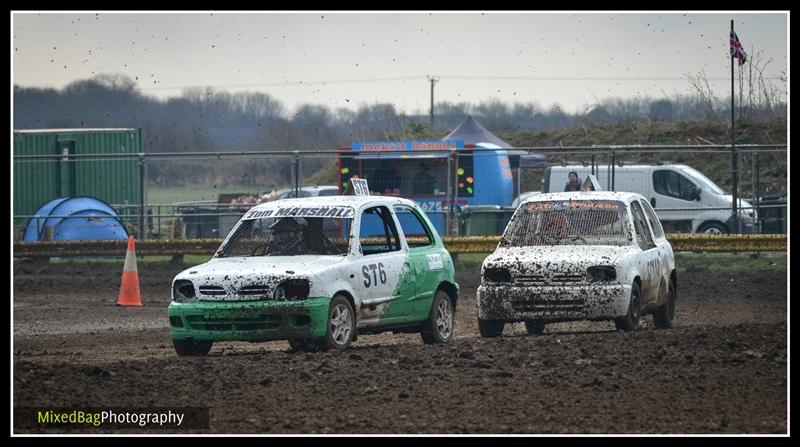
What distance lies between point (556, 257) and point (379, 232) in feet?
5.87

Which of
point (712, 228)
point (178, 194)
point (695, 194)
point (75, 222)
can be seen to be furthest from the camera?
point (178, 194)

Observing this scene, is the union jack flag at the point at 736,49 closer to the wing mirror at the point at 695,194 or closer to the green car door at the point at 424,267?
the wing mirror at the point at 695,194

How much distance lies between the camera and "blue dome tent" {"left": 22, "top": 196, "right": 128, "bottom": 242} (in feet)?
80.7

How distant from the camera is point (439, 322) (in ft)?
43.2

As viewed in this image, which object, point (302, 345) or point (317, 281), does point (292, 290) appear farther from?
point (302, 345)

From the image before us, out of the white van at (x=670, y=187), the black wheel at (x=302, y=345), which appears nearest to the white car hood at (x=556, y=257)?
the black wheel at (x=302, y=345)

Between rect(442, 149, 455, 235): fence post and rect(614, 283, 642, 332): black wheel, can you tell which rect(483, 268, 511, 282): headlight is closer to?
rect(614, 283, 642, 332): black wheel

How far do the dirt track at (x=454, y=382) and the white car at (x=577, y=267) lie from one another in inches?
18.1

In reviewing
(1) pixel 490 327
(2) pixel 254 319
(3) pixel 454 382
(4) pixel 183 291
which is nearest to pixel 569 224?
(1) pixel 490 327

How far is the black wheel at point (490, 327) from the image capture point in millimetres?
13430

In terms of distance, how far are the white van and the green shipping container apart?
381 inches

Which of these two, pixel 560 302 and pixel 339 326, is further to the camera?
pixel 560 302

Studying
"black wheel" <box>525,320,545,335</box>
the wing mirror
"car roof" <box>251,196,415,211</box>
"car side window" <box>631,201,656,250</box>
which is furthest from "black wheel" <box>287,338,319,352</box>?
the wing mirror
